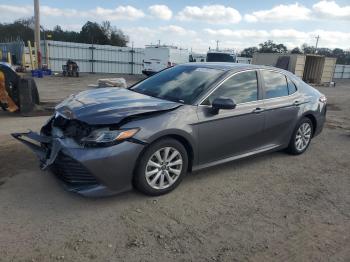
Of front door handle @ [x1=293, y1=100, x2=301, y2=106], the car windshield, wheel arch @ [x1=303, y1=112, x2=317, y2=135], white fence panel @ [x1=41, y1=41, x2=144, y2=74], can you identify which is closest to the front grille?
the car windshield

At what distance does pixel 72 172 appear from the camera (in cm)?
371

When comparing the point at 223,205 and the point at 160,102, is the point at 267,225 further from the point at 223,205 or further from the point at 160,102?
the point at 160,102

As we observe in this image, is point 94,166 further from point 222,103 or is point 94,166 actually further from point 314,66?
point 314,66

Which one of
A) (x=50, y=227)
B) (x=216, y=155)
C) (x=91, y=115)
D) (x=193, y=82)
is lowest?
(x=50, y=227)

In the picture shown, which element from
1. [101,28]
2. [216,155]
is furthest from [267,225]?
[101,28]

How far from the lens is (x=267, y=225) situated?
12.0ft

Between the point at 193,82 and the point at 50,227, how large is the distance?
8.61ft

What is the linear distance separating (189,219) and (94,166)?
3.79 ft

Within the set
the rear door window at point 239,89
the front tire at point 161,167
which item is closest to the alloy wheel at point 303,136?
the rear door window at point 239,89

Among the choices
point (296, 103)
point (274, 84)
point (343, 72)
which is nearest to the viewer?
point (274, 84)

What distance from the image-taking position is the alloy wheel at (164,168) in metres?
3.98

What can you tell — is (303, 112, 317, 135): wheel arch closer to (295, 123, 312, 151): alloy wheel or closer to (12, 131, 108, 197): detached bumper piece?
(295, 123, 312, 151): alloy wheel

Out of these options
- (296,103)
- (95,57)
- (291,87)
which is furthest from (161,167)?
(95,57)

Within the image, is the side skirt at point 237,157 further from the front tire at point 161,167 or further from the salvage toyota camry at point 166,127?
the front tire at point 161,167
